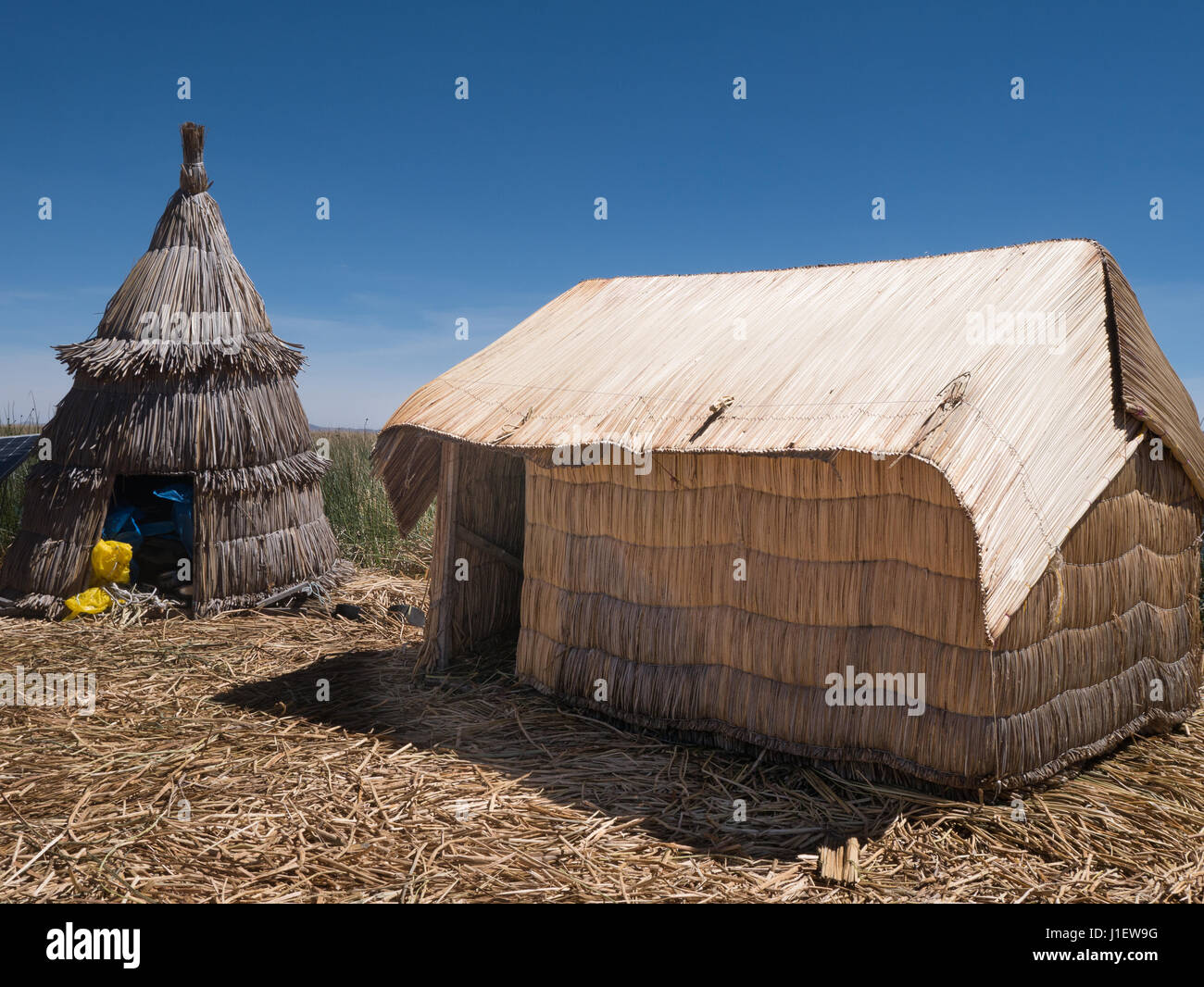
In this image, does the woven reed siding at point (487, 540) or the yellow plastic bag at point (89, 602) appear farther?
the yellow plastic bag at point (89, 602)

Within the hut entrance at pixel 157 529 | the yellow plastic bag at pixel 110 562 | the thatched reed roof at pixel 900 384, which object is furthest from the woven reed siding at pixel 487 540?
the yellow plastic bag at pixel 110 562

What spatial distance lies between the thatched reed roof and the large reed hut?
0.7 inches

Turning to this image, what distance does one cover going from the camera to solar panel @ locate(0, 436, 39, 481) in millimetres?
9828

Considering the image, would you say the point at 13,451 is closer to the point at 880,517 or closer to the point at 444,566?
the point at 444,566

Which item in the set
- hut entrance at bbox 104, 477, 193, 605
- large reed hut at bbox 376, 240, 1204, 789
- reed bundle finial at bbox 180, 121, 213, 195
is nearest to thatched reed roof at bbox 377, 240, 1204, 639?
large reed hut at bbox 376, 240, 1204, 789

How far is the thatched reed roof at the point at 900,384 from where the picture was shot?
4.05 meters

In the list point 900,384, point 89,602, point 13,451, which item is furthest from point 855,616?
point 13,451

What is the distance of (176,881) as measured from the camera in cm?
397

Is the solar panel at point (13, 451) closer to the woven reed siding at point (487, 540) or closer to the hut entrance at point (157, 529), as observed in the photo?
the hut entrance at point (157, 529)

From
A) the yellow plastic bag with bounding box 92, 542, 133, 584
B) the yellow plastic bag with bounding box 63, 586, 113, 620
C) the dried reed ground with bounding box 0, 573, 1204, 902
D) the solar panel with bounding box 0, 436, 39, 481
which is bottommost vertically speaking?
the dried reed ground with bounding box 0, 573, 1204, 902

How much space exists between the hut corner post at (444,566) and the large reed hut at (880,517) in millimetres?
428

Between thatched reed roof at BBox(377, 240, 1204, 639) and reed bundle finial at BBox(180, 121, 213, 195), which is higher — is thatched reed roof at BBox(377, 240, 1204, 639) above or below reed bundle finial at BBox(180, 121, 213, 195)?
below

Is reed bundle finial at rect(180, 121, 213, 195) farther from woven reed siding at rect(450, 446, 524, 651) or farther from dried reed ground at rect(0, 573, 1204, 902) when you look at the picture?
dried reed ground at rect(0, 573, 1204, 902)

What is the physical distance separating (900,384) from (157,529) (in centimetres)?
713
